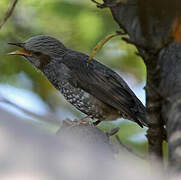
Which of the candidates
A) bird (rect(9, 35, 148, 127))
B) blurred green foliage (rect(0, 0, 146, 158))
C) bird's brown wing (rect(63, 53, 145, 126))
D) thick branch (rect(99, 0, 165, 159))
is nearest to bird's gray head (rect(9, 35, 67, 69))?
bird (rect(9, 35, 148, 127))

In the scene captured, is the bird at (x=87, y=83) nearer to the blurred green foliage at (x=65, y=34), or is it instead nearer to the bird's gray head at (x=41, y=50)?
the bird's gray head at (x=41, y=50)

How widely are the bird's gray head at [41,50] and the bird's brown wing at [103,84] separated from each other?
0.63 ft

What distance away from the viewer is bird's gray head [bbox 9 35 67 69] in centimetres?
546

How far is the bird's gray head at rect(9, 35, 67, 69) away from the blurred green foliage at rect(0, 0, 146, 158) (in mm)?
515

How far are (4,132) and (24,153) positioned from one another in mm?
96

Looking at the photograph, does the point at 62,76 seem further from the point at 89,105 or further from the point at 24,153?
the point at 24,153

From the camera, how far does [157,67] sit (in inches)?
94.3

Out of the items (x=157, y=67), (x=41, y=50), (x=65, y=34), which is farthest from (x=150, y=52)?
(x=65, y=34)

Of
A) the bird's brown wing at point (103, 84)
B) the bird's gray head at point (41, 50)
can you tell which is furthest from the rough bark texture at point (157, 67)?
the bird's gray head at point (41, 50)

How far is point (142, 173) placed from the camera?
4.14ft

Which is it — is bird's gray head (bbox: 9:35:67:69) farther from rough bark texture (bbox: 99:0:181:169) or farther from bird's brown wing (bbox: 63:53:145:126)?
rough bark texture (bbox: 99:0:181:169)

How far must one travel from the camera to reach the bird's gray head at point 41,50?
5461 mm

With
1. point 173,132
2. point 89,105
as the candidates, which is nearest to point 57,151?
point 173,132

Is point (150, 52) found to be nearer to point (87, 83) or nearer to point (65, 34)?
point (87, 83)
